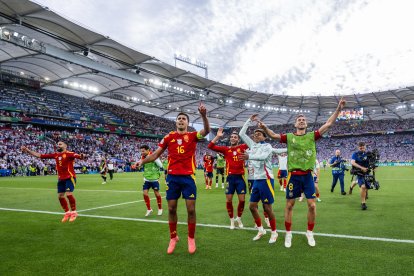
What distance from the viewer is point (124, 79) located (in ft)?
131

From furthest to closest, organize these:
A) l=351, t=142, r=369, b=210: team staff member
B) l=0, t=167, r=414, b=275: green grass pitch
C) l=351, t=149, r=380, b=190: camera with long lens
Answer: l=351, t=142, r=369, b=210: team staff member
l=351, t=149, r=380, b=190: camera with long lens
l=0, t=167, r=414, b=275: green grass pitch

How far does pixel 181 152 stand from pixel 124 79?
124ft

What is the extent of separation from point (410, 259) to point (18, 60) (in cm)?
4434

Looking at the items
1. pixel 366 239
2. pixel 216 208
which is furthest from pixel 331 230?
pixel 216 208

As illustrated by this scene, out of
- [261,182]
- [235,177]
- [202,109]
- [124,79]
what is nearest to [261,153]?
[261,182]

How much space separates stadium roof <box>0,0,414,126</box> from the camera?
27.5 m

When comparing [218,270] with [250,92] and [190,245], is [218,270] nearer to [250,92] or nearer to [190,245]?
[190,245]

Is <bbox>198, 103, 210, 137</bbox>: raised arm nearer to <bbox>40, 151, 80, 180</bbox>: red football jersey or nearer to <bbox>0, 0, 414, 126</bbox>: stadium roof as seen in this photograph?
<bbox>40, 151, 80, 180</bbox>: red football jersey

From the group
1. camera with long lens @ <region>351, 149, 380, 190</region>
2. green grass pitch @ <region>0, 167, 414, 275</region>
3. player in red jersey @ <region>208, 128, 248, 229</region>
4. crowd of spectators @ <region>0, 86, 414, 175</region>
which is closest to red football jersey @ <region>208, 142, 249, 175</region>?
player in red jersey @ <region>208, 128, 248, 229</region>

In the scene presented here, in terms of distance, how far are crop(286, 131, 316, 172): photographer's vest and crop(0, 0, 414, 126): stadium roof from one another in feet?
90.4

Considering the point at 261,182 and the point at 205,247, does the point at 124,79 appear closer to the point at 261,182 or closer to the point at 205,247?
the point at 261,182

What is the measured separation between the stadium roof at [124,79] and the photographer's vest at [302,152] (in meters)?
27.5

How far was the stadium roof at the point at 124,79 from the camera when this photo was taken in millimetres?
27469

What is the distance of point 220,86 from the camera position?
167 ft
